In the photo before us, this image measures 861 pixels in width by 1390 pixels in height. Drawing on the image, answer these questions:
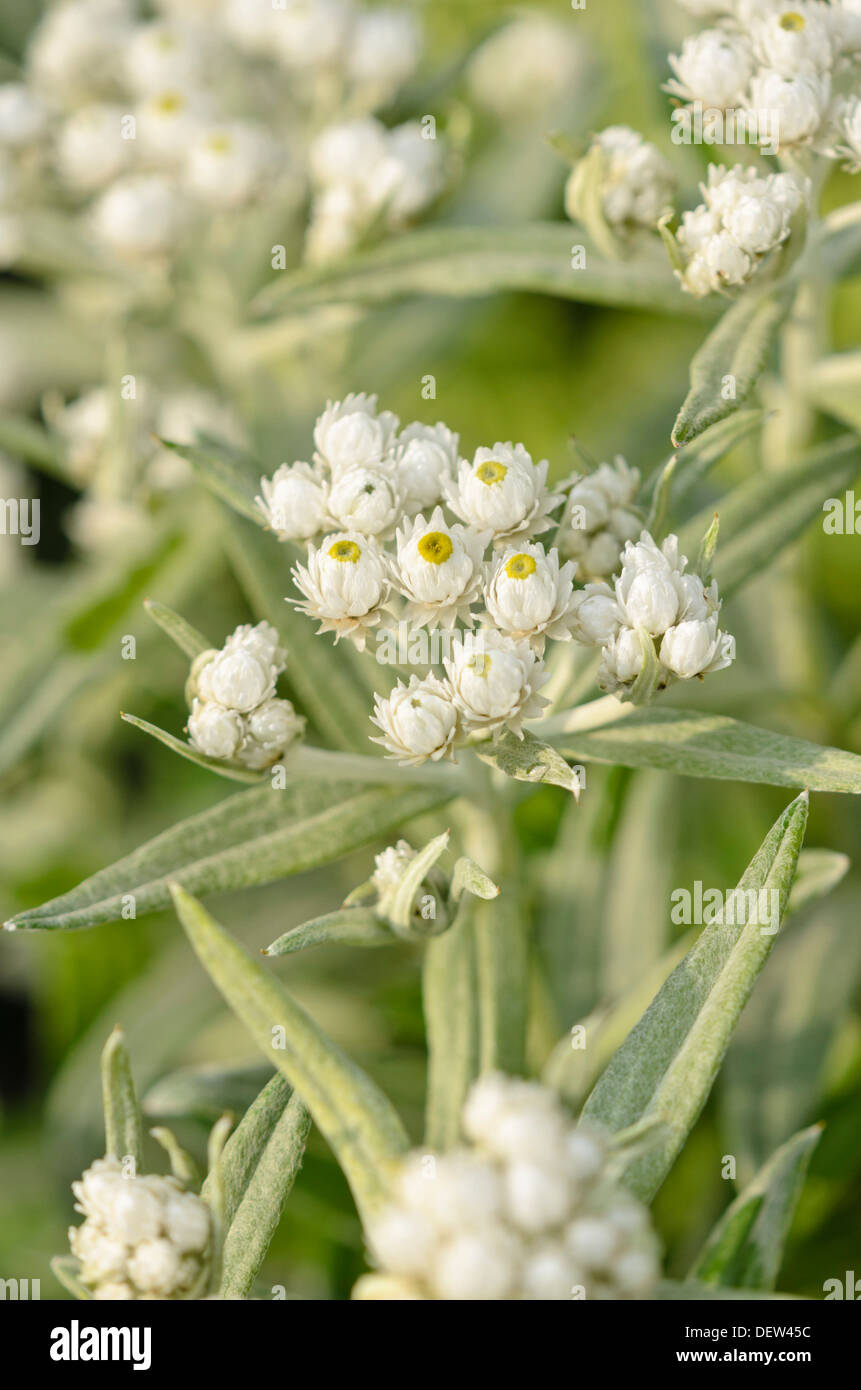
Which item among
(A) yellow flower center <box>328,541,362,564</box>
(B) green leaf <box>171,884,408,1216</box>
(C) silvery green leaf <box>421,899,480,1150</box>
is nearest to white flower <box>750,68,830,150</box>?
(A) yellow flower center <box>328,541,362,564</box>

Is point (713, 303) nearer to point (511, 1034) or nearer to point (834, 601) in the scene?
point (511, 1034)

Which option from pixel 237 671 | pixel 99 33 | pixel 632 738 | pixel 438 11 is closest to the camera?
pixel 237 671

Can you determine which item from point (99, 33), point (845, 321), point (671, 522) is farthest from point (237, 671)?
point (845, 321)

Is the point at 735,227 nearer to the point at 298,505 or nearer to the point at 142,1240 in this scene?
the point at 298,505

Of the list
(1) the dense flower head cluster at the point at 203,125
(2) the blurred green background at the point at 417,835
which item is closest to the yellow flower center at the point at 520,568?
(2) the blurred green background at the point at 417,835

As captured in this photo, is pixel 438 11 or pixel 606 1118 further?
pixel 438 11

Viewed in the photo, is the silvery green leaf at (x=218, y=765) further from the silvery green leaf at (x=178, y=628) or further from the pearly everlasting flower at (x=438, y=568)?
the pearly everlasting flower at (x=438, y=568)
